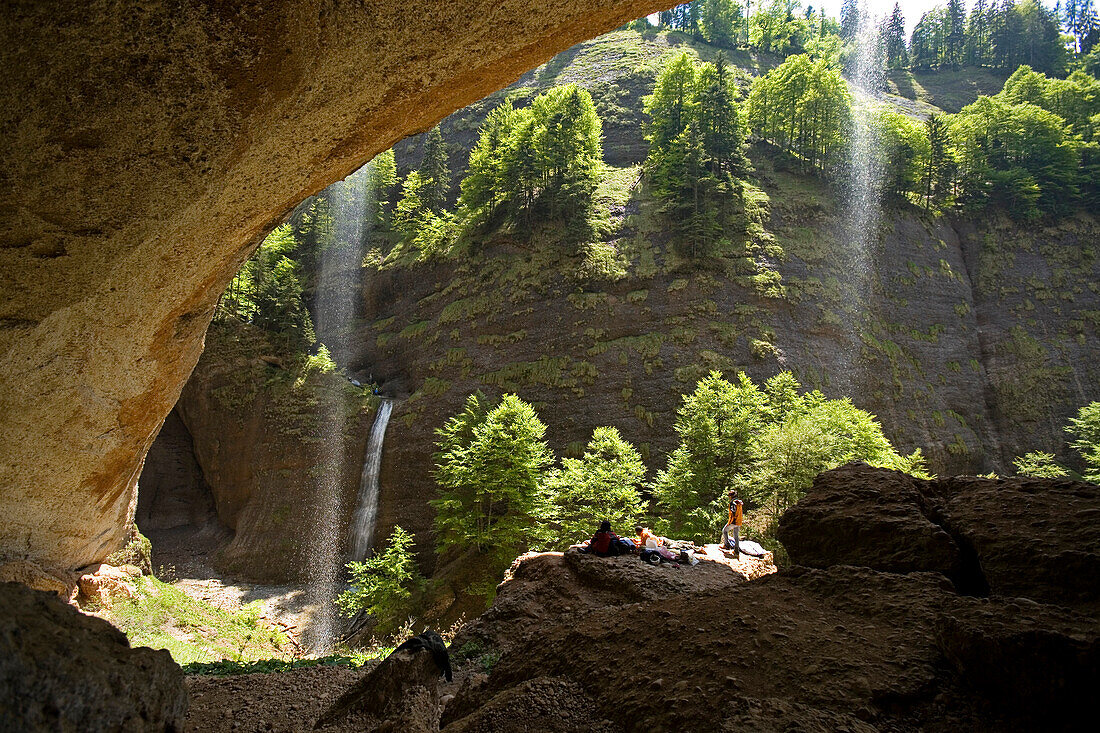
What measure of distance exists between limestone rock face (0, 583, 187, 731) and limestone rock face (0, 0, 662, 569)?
12.1 ft

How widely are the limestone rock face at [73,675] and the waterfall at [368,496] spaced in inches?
1106

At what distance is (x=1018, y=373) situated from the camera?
116 feet

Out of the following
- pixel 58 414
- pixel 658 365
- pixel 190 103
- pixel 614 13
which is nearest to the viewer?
pixel 190 103

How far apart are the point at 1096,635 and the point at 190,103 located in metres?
7.64

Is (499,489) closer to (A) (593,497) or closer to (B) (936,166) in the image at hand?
(A) (593,497)

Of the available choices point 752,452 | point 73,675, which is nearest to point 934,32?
point 752,452

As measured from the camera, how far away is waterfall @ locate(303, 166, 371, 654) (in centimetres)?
2842

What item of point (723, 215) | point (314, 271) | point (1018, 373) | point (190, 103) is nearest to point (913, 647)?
point (190, 103)

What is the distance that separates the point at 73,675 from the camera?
9.02 feet

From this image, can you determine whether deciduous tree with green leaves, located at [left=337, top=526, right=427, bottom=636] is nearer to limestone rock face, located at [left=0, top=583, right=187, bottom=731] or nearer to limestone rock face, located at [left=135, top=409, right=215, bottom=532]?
limestone rock face, located at [left=135, top=409, right=215, bottom=532]

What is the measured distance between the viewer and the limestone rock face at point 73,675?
98.3 inches

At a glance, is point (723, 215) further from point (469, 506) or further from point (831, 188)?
point (469, 506)

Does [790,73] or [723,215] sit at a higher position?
[790,73]

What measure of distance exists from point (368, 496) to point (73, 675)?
29.7 metres
